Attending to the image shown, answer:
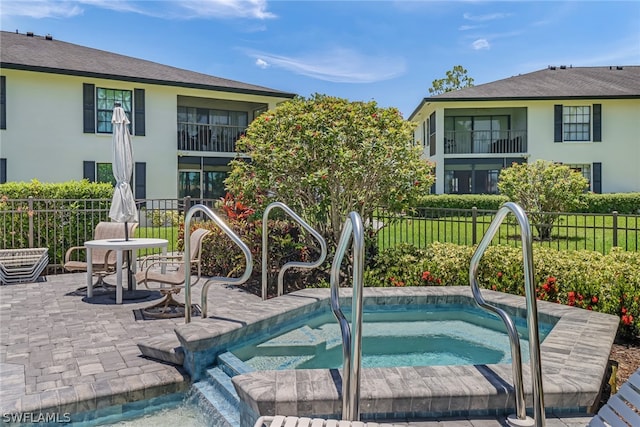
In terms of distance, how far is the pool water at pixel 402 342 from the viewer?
475 centimetres

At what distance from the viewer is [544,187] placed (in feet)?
49.1

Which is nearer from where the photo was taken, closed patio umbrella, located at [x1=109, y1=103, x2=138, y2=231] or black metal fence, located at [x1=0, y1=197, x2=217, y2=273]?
closed patio umbrella, located at [x1=109, y1=103, x2=138, y2=231]

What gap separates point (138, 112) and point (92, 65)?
2.47 metres

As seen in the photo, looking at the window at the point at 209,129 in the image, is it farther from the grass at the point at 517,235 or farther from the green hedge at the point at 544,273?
the green hedge at the point at 544,273

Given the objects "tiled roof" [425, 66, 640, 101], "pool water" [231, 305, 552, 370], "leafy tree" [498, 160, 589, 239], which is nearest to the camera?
"pool water" [231, 305, 552, 370]

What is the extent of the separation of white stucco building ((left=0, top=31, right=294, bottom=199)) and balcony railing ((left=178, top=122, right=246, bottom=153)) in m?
0.05

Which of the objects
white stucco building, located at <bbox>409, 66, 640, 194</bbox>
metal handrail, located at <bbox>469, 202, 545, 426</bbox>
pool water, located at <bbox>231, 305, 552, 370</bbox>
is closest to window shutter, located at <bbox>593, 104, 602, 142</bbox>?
white stucco building, located at <bbox>409, 66, 640, 194</bbox>

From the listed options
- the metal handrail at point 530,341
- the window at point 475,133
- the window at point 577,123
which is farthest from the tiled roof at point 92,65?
the metal handrail at point 530,341

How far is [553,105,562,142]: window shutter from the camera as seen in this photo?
25391mm

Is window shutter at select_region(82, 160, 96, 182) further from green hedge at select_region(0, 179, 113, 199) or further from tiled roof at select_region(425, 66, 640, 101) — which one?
tiled roof at select_region(425, 66, 640, 101)

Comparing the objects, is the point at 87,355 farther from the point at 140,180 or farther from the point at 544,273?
the point at 140,180

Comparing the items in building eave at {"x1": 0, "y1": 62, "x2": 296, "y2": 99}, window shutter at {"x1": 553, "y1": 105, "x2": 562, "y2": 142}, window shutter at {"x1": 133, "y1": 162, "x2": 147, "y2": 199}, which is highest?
building eave at {"x1": 0, "y1": 62, "x2": 296, "y2": 99}

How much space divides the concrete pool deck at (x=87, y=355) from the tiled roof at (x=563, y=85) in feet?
70.5

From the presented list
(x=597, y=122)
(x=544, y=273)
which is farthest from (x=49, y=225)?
(x=597, y=122)
